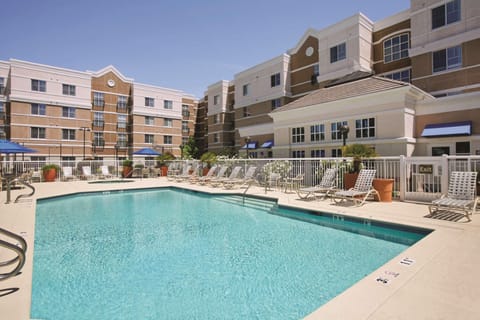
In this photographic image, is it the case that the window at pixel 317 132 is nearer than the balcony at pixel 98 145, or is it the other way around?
the window at pixel 317 132

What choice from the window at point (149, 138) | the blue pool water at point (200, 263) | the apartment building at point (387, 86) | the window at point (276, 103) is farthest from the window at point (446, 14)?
the window at point (149, 138)

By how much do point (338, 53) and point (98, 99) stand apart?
3130 cm

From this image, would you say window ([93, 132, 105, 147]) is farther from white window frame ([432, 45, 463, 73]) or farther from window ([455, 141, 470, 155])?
window ([455, 141, 470, 155])

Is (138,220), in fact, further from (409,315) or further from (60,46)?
(60,46)

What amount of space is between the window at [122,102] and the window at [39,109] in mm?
9174

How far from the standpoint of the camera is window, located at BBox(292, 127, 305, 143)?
63.7 feet

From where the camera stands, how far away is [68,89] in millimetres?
34656

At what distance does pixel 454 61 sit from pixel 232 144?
27946 millimetres

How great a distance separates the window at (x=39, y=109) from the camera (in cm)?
3222

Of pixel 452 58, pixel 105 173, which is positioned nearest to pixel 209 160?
pixel 105 173

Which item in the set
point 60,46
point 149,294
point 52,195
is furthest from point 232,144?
point 149,294

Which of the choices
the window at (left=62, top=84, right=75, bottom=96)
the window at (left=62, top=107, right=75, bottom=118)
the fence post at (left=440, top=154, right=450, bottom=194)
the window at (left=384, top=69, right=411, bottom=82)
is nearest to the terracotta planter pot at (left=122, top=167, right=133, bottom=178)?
the window at (left=62, top=107, right=75, bottom=118)

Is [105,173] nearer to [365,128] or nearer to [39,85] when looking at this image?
[39,85]

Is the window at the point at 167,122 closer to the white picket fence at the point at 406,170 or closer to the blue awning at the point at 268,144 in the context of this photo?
the blue awning at the point at 268,144
